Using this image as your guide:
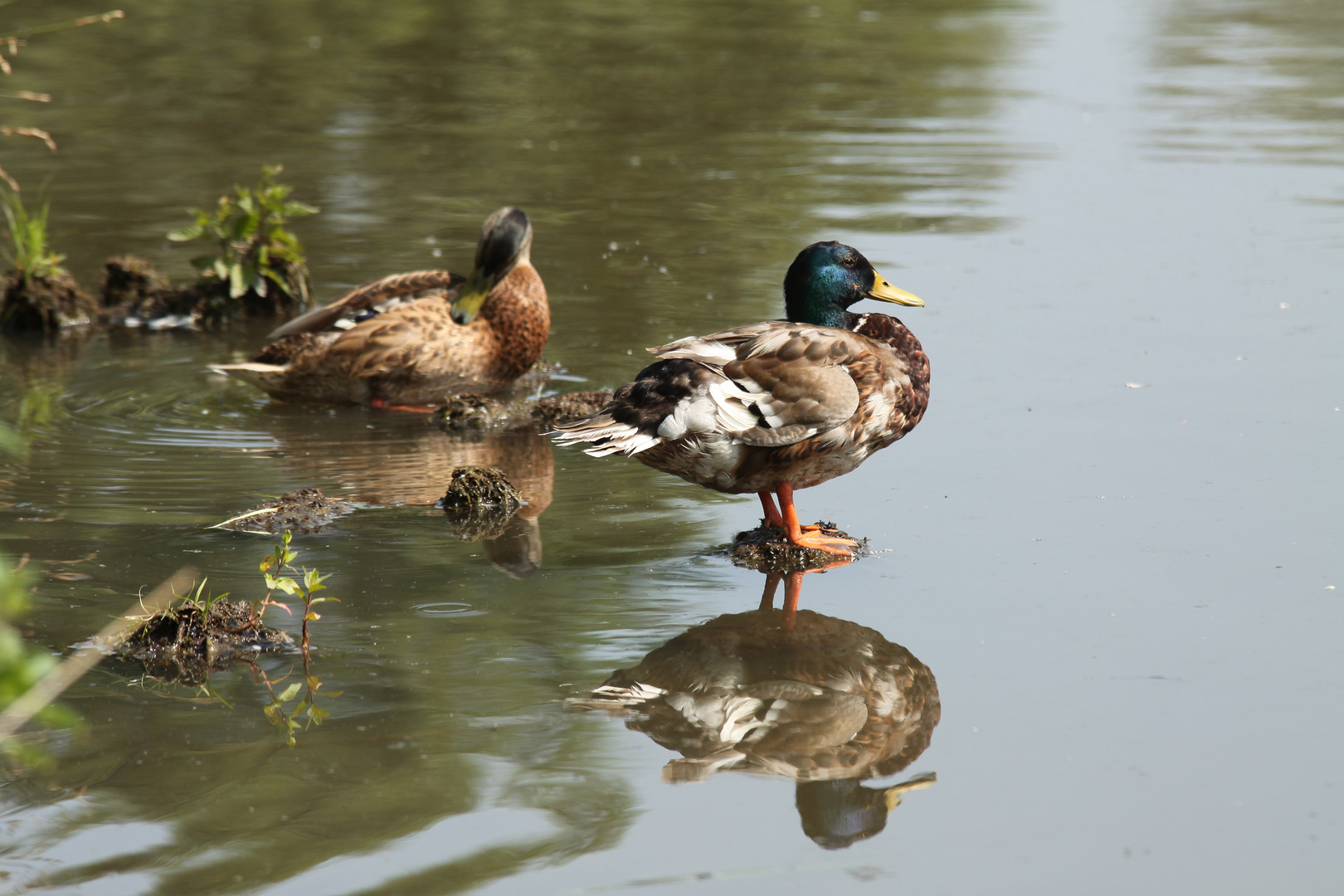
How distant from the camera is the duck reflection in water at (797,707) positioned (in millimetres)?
3719

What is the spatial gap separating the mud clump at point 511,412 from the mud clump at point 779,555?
1824mm

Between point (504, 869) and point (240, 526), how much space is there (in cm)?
263

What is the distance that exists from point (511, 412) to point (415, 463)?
835 mm

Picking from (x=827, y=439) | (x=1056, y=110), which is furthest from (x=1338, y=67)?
(x=827, y=439)

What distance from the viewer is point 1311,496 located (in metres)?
5.71

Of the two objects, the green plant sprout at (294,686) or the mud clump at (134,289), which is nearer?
the green plant sprout at (294,686)

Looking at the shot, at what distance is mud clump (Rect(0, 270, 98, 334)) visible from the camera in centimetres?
862

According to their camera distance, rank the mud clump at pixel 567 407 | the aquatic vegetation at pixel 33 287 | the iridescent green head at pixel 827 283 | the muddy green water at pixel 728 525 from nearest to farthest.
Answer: the muddy green water at pixel 728 525, the iridescent green head at pixel 827 283, the mud clump at pixel 567 407, the aquatic vegetation at pixel 33 287

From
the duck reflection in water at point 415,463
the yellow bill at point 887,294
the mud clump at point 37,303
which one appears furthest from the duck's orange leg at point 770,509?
the mud clump at point 37,303

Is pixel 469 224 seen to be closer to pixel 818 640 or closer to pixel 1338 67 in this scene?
pixel 818 640

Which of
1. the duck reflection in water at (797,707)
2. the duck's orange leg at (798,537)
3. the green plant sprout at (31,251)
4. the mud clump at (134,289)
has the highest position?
the green plant sprout at (31,251)

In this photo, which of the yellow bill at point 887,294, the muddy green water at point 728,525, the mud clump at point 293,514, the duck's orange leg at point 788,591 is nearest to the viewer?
the muddy green water at point 728,525

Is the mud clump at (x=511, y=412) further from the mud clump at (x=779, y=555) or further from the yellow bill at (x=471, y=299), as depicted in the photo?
the mud clump at (x=779, y=555)

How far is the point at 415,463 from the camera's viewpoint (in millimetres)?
6621
